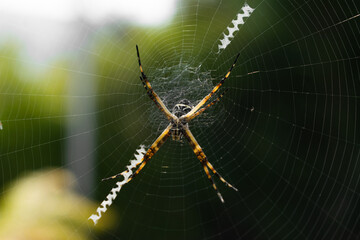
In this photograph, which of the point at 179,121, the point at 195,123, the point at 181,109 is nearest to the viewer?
the point at 179,121

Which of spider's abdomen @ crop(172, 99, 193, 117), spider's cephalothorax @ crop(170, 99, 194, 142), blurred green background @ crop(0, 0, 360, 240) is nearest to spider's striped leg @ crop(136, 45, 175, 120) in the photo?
spider's cephalothorax @ crop(170, 99, 194, 142)

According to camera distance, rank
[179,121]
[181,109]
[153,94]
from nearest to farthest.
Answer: [153,94] → [179,121] → [181,109]

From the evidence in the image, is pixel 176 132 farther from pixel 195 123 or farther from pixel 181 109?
pixel 195 123

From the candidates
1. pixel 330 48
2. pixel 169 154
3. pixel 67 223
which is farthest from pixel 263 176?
pixel 67 223

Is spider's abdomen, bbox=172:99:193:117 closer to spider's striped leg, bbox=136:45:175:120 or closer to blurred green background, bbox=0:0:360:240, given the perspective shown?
spider's striped leg, bbox=136:45:175:120

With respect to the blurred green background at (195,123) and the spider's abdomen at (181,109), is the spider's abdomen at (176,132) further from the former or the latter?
the blurred green background at (195,123)

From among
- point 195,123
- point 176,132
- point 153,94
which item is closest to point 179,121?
point 176,132

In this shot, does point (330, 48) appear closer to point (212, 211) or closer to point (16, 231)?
point (212, 211)
